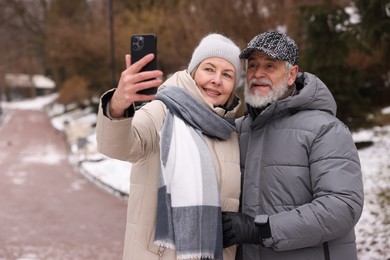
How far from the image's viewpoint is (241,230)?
2104mm

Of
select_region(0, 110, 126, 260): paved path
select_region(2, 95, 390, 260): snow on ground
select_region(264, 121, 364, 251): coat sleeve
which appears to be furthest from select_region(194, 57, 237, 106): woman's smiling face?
select_region(0, 110, 126, 260): paved path

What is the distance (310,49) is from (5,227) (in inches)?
227

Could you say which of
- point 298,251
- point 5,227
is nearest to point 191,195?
point 298,251

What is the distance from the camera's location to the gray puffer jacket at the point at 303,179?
1980mm

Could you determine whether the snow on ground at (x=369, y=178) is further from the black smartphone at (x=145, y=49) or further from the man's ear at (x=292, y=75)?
the black smartphone at (x=145, y=49)

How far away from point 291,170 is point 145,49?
817 millimetres

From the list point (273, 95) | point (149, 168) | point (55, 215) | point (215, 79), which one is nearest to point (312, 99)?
point (273, 95)

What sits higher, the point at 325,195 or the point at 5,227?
the point at 325,195

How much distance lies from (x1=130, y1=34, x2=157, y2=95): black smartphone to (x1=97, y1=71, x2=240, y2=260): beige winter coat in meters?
0.27

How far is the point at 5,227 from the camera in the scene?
8.33 meters

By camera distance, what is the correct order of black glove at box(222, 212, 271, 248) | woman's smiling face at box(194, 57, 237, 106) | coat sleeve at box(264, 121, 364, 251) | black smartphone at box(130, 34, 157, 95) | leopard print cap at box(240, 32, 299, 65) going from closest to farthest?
black smartphone at box(130, 34, 157, 95) < coat sleeve at box(264, 121, 364, 251) < black glove at box(222, 212, 271, 248) < leopard print cap at box(240, 32, 299, 65) < woman's smiling face at box(194, 57, 237, 106)

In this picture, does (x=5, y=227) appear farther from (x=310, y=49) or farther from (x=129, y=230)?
(x=129, y=230)

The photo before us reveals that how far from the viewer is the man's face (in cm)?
227

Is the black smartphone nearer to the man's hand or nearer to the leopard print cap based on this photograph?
the leopard print cap
